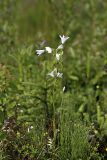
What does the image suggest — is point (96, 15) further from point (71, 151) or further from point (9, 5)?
point (71, 151)

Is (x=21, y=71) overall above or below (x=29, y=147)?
above

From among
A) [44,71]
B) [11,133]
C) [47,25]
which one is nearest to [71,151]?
[11,133]

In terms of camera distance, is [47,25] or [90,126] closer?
[90,126]

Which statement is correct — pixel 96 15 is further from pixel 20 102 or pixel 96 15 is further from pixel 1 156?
pixel 1 156

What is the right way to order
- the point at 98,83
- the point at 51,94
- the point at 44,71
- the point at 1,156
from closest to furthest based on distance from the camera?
the point at 1,156, the point at 51,94, the point at 44,71, the point at 98,83

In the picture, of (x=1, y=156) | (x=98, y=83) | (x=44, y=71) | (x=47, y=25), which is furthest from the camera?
(x=47, y=25)

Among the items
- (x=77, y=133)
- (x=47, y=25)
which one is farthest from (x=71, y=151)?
(x=47, y=25)

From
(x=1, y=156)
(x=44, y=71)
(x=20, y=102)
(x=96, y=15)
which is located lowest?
(x=1, y=156)
